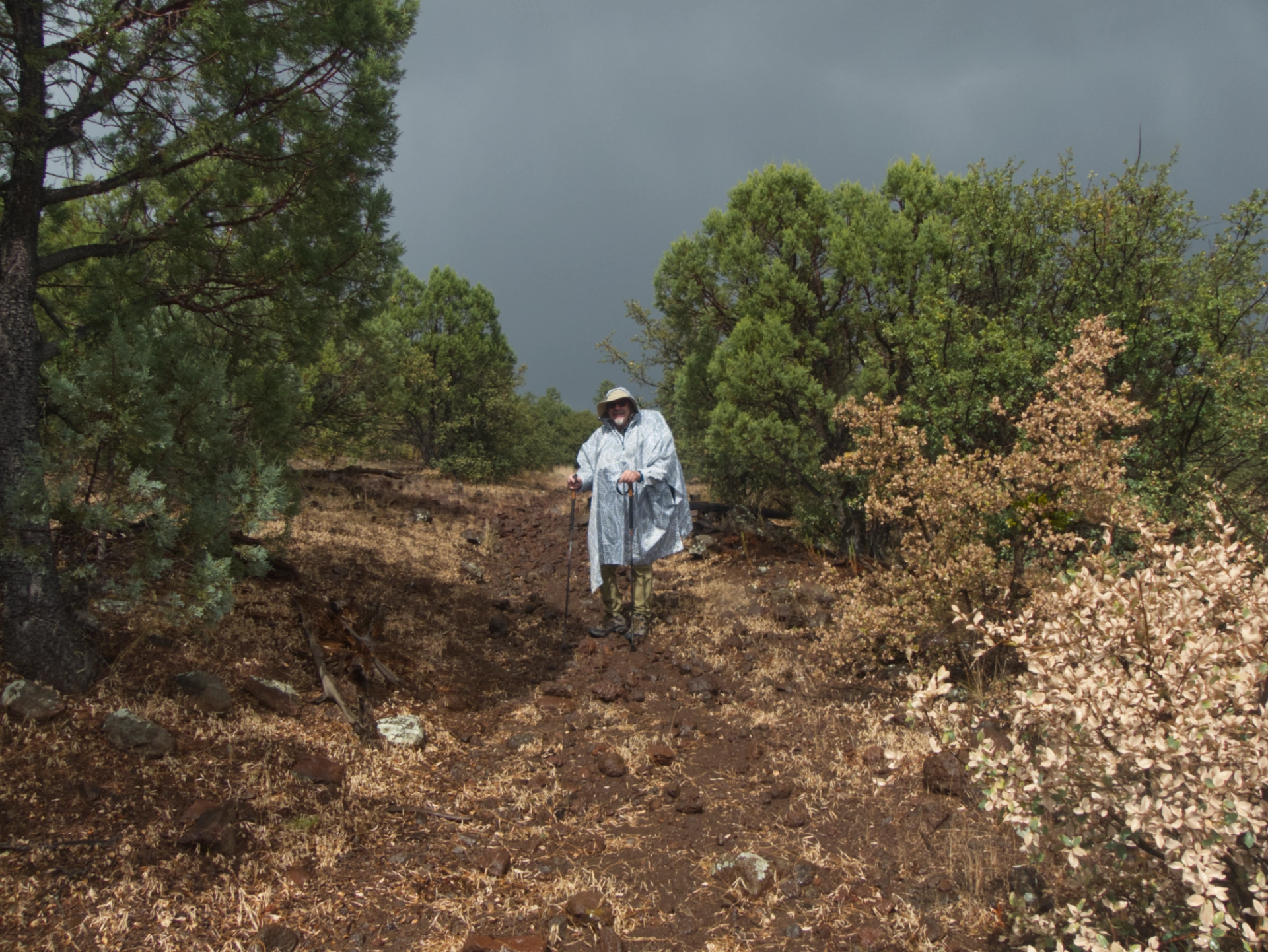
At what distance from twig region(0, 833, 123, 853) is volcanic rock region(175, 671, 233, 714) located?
1012 mm

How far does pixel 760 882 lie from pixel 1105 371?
18.2 feet

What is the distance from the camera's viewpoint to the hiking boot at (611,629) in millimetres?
6605

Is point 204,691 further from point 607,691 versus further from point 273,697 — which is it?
point 607,691

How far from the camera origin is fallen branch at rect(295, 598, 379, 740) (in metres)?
4.14

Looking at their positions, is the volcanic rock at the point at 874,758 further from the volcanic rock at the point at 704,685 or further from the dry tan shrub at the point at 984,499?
the volcanic rock at the point at 704,685

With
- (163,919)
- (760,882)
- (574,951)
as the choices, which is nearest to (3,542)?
(163,919)

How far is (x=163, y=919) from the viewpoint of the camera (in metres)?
2.55

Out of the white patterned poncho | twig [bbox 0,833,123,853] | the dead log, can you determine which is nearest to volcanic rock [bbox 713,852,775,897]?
twig [bbox 0,833,123,853]

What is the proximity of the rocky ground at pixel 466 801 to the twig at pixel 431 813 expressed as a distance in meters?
0.01

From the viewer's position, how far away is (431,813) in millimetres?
3566

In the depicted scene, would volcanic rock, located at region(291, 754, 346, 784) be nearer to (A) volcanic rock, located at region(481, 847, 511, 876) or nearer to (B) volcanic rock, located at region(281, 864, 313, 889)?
(B) volcanic rock, located at region(281, 864, 313, 889)

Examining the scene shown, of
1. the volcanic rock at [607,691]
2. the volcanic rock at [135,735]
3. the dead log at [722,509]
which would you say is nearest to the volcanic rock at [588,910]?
the volcanic rock at [135,735]

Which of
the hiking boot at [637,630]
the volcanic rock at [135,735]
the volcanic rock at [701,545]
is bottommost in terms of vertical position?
the volcanic rock at [135,735]

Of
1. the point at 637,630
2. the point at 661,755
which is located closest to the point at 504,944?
the point at 661,755
